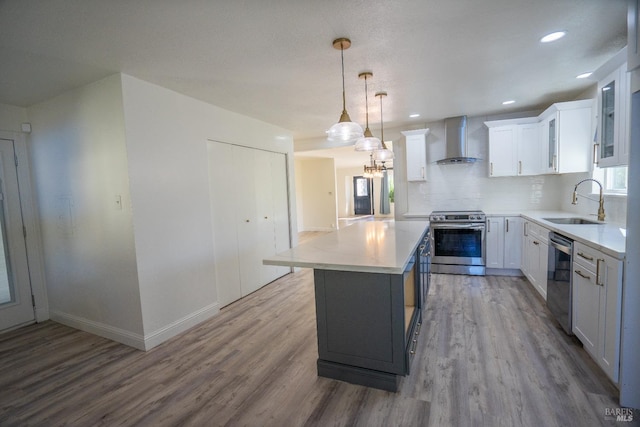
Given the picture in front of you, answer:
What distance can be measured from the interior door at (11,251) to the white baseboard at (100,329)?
0.32 metres

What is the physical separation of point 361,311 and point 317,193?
7505mm

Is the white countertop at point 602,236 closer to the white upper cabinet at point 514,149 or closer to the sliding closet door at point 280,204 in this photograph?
the white upper cabinet at point 514,149

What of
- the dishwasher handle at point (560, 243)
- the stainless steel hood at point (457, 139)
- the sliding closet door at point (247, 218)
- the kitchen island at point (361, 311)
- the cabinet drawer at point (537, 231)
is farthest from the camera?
the stainless steel hood at point (457, 139)

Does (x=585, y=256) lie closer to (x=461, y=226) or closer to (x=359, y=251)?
(x=359, y=251)

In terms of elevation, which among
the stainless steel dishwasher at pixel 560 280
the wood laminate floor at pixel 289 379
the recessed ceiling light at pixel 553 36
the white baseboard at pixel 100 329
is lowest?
the wood laminate floor at pixel 289 379

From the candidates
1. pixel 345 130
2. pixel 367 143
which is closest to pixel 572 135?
pixel 367 143

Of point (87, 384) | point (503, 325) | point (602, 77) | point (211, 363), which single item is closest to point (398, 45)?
point (602, 77)

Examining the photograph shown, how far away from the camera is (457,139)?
4559mm

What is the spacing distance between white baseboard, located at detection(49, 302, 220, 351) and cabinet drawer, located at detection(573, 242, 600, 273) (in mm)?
3431

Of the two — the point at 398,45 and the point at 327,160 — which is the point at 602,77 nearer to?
the point at 398,45

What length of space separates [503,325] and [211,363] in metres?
2.67

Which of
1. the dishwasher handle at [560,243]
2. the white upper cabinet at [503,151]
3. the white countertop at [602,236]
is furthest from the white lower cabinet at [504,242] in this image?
the dishwasher handle at [560,243]

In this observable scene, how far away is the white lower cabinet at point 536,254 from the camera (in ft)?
10.1

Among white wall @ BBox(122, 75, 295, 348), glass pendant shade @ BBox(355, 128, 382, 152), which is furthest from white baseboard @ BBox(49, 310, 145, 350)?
glass pendant shade @ BBox(355, 128, 382, 152)
